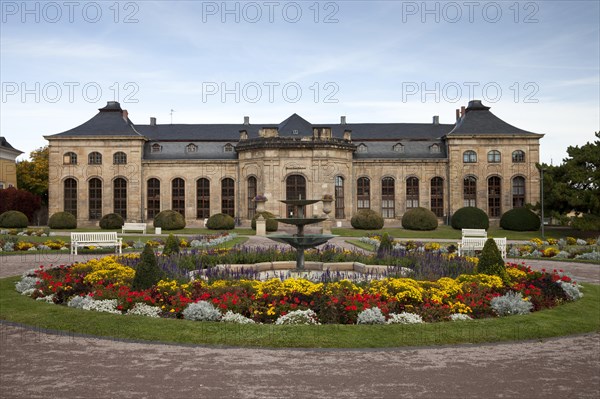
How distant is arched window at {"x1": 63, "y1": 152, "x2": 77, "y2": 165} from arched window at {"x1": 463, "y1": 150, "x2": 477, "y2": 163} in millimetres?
34845

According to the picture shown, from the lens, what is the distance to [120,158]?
4788 centimetres

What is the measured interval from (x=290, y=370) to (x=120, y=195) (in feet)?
144

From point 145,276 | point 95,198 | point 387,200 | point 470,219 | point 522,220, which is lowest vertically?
point 145,276

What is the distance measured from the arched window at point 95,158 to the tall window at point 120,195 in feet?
7.31

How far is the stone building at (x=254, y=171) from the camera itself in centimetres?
4706

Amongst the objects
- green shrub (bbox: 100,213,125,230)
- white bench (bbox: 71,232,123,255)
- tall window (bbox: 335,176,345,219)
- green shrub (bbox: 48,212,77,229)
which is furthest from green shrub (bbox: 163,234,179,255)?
tall window (bbox: 335,176,345,219)

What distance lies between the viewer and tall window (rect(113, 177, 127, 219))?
48094 mm

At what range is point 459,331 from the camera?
30.6 ft

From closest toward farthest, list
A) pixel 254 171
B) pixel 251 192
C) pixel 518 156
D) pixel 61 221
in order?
pixel 61 221 < pixel 254 171 < pixel 251 192 < pixel 518 156

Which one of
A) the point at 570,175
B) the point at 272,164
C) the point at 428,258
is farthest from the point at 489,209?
the point at 428,258

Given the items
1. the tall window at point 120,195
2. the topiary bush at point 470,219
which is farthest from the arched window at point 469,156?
the tall window at point 120,195

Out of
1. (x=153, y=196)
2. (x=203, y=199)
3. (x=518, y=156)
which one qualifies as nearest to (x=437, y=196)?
(x=518, y=156)

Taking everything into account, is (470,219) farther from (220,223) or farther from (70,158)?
(70,158)

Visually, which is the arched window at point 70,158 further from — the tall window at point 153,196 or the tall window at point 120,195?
the tall window at point 153,196
